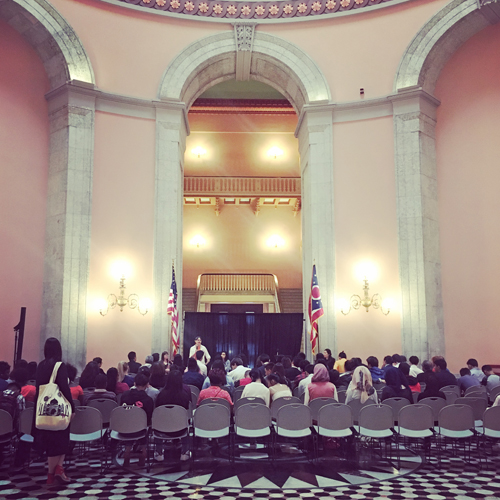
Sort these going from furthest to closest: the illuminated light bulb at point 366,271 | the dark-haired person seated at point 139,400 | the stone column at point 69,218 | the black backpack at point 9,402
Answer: the illuminated light bulb at point 366,271
the stone column at point 69,218
the dark-haired person seated at point 139,400
the black backpack at point 9,402

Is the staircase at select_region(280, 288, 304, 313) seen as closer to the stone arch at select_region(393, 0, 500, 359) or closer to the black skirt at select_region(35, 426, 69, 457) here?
the stone arch at select_region(393, 0, 500, 359)

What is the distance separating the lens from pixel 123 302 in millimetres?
12070

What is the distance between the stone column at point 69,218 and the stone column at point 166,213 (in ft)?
4.95

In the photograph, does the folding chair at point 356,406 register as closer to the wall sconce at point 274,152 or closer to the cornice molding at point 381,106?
the cornice molding at point 381,106

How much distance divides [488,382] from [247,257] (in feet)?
47.0

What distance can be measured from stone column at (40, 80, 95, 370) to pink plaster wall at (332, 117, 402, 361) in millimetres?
5626

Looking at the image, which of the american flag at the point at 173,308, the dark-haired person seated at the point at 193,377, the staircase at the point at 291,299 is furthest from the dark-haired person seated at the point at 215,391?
the staircase at the point at 291,299

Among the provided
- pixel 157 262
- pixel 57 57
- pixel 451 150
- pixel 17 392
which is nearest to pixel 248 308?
pixel 157 262

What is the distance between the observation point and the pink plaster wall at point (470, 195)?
1234cm

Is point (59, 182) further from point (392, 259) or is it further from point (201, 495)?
point (201, 495)

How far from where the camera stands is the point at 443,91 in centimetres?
1325

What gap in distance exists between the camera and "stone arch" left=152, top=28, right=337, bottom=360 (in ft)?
41.4

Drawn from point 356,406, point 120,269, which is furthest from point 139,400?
point 120,269

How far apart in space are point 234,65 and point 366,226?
529cm
